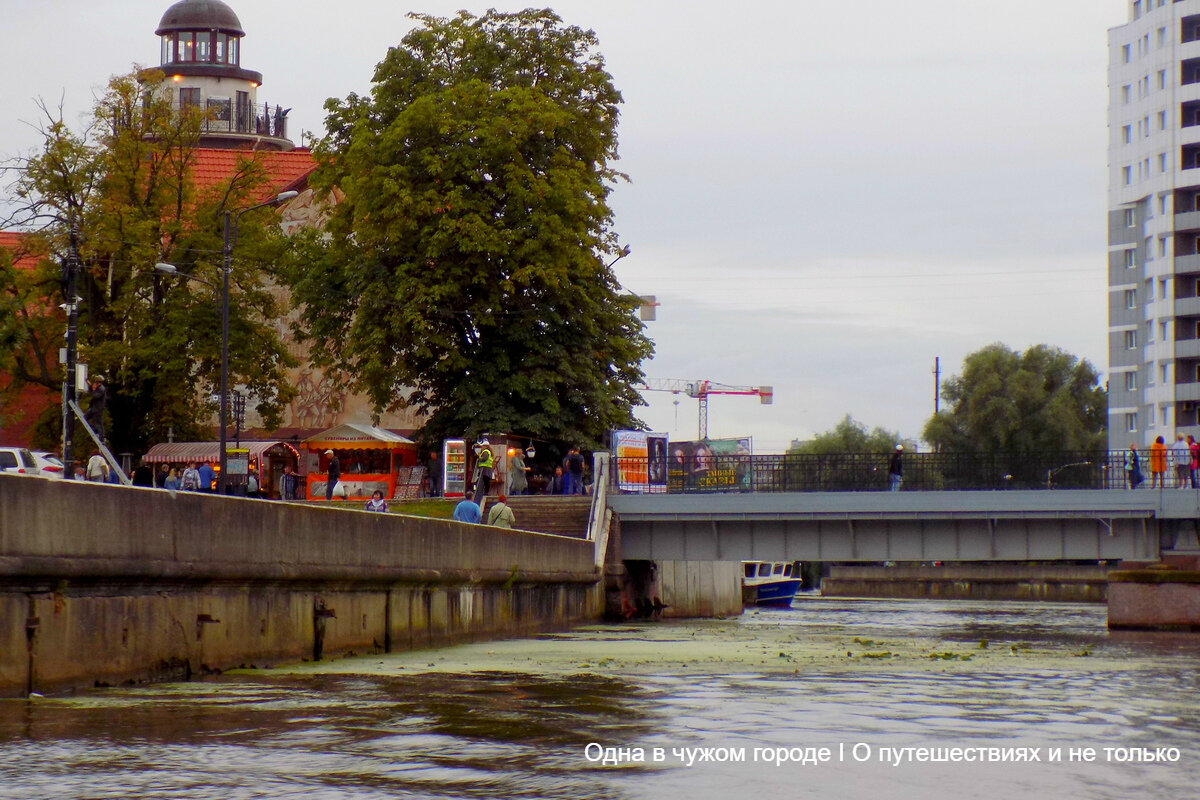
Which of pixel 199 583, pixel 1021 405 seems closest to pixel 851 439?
pixel 1021 405

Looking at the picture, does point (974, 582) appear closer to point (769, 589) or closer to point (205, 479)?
point (769, 589)

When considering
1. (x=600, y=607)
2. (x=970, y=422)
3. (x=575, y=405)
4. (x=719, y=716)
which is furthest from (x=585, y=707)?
(x=970, y=422)

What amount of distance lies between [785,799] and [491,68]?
142ft

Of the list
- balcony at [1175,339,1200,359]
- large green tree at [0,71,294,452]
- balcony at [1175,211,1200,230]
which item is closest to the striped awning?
large green tree at [0,71,294,452]

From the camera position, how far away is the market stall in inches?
1991

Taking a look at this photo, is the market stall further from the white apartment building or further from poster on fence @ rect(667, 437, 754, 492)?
the white apartment building

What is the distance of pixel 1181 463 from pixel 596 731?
3171cm

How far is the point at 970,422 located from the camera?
3826 inches

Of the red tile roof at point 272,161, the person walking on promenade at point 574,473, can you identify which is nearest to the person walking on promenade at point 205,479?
the person walking on promenade at point 574,473

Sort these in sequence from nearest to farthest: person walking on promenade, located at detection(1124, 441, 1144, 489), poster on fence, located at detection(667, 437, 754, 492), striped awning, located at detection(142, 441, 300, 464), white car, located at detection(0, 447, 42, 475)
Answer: person walking on promenade, located at detection(1124, 441, 1144, 489), white car, located at detection(0, 447, 42, 475), poster on fence, located at detection(667, 437, 754, 492), striped awning, located at detection(142, 441, 300, 464)

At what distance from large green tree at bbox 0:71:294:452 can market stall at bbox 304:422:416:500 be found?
12.3 feet

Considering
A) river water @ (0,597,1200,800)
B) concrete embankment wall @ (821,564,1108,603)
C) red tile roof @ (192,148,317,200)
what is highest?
red tile roof @ (192,148,317,200)

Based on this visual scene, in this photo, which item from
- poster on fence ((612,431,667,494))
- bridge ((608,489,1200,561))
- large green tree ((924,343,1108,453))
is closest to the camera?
bridge ((608,489,1200,561))

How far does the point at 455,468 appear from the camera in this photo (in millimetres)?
44531
